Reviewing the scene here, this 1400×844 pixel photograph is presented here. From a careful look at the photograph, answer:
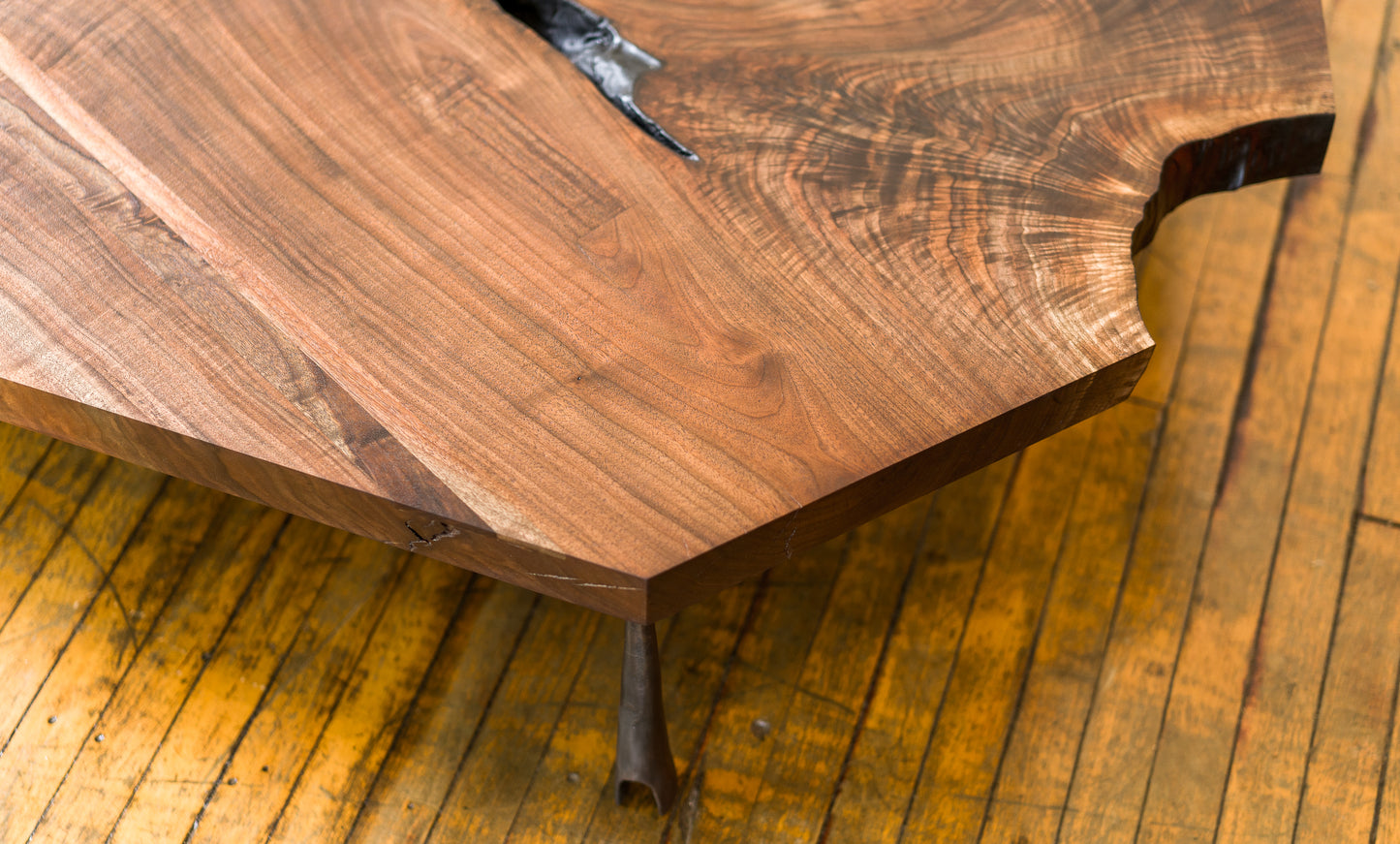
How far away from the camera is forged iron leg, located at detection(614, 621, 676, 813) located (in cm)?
100

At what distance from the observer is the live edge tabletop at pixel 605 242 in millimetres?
764

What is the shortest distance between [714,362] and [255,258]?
0.34 metres

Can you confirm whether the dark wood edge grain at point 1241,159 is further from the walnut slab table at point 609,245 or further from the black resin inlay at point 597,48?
the black resin inlay at point 597,48

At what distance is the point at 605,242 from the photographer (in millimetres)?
877

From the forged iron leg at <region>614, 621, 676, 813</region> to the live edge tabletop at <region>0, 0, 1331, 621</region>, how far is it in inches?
9.7

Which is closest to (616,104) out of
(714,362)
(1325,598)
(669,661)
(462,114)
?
(462,114)

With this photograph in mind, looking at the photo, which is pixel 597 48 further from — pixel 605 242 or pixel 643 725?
pixel 643 725

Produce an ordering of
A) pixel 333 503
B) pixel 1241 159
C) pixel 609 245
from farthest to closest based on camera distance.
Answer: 1. pixel 1241 159
2. pixel 609 245
3. pixel 333 503

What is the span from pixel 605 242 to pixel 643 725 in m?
0.43

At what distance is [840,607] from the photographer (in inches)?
49.1

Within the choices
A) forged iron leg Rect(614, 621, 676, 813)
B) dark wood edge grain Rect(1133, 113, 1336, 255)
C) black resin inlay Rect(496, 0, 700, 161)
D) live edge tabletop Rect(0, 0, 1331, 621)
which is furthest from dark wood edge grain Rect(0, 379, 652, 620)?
dark wood edge grain Rect(1133, 113, 1336, 255)

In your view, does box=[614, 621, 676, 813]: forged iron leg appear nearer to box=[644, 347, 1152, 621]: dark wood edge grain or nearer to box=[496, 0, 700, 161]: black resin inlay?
box=[644, 347, 1152, 621]: dark wood edge grain

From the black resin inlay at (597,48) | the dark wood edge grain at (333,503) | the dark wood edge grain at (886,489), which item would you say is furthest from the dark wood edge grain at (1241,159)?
the dark wood edge grain at (333,503)

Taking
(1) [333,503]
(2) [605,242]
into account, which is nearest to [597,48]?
(2) [605,242]
